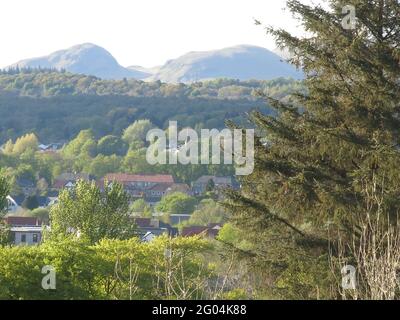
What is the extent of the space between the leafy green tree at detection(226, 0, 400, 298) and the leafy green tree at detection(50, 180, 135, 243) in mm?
18442

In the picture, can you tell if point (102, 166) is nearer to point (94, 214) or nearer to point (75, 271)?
point (94, 214)

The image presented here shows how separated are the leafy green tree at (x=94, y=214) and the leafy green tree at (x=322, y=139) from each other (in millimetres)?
18442


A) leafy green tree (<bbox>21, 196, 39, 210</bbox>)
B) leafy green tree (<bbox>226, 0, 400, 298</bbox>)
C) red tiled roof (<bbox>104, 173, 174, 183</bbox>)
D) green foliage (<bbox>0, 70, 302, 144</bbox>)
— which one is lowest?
leafy green tree (<bbox>21, 196, 39, 210</bbox>)

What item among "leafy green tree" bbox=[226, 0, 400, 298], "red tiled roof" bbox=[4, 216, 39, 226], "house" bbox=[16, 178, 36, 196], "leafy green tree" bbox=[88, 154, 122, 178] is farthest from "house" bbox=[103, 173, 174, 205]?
"leafy green tree" bbox=[226, 0, 400, 298]

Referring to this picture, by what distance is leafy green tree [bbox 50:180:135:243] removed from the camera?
33.0 m

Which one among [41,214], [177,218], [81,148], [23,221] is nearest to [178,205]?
[177,218]

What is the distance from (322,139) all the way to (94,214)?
2122cm

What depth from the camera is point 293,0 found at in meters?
15.1

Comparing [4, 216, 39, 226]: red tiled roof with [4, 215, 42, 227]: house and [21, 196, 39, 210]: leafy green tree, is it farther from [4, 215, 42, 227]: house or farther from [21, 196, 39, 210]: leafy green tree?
[21, 196, 39, 210]: leafy green tree

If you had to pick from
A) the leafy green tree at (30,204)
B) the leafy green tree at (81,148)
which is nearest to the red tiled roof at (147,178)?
the leafy green tree at (81,148)
